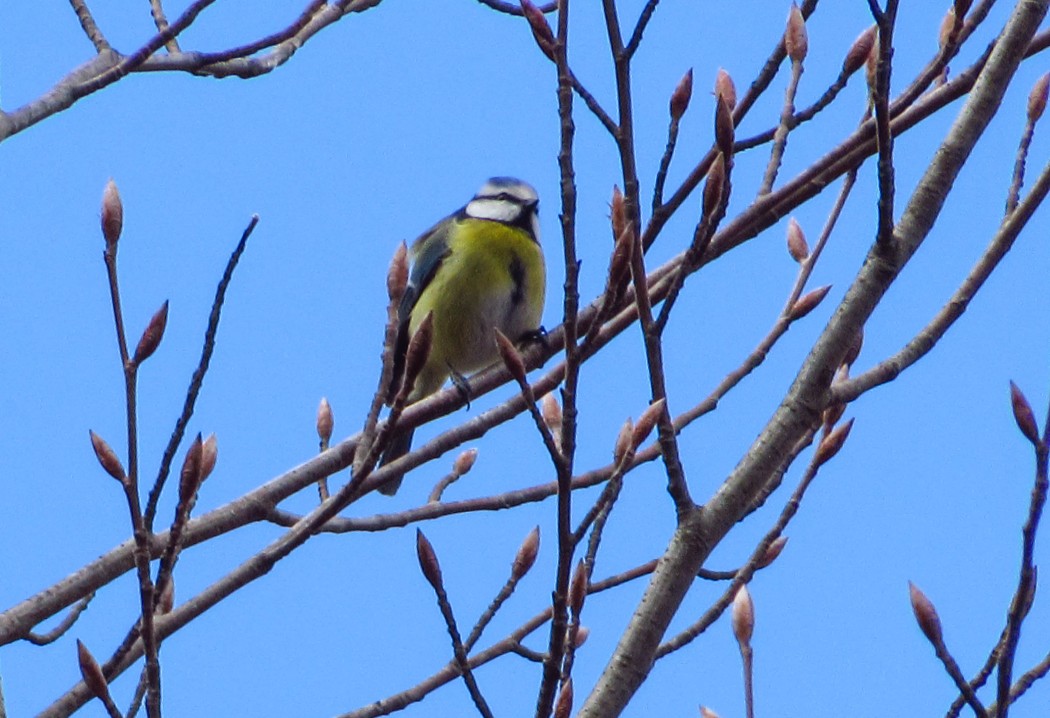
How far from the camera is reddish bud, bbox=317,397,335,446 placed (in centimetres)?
335

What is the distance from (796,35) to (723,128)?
813 millimetres

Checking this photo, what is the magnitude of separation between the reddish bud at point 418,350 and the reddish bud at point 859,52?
1.26 meters

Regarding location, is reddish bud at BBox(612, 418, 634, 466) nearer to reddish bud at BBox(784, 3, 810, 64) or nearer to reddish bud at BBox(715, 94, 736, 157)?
reddish bud at BBox(715, 94, 736, 157)

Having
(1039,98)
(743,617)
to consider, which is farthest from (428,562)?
(1039,98)

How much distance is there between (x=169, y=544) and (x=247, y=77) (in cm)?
145

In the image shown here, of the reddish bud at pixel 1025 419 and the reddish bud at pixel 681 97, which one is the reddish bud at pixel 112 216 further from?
the reddish bud at pixel 1025 419

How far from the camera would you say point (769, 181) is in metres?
2.78

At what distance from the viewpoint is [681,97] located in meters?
2.37

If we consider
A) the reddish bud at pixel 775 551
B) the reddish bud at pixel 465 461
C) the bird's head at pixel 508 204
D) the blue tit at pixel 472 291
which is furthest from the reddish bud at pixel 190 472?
the bird's head at pixel 508 204

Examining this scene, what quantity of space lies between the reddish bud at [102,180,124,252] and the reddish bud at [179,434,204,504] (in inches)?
13.4

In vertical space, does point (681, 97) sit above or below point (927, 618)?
above

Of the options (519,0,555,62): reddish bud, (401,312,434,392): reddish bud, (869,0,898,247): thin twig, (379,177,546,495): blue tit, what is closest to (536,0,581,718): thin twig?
(401,312,434,392): reddish bud

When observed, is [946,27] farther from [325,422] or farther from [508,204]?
[508,204]

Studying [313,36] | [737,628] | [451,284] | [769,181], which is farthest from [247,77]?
[451,284]
